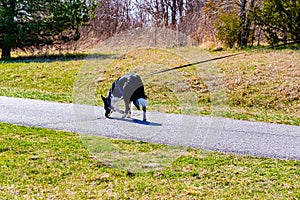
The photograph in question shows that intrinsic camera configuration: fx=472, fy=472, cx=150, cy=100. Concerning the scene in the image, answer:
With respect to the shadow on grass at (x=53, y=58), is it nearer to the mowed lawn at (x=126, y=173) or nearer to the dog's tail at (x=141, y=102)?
the mowed lawn at (x=126, y=173)

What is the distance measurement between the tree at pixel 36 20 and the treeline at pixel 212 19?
93.4 inches

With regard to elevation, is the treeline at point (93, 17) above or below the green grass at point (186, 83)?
above

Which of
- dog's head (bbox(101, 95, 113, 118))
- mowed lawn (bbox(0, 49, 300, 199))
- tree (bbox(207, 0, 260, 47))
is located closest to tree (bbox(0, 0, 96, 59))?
tree (bbox(207, 0, 260, 47))

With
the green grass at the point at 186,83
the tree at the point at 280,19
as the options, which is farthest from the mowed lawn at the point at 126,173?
the tree at the point at 280,19

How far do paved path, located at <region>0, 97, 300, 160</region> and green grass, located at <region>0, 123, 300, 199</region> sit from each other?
0.45 m

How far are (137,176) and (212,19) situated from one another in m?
14.7

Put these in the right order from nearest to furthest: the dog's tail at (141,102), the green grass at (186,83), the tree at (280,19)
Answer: the dog's tail at (141,102) → the green grass at (186,83) → the tree at (280,19)

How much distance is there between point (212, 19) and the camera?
18.0 m

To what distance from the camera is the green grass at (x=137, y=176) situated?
355 centimetres

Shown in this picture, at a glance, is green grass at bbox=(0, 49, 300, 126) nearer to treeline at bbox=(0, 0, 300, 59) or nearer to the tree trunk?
treeline at bbox=(0, 0, 300, 59)

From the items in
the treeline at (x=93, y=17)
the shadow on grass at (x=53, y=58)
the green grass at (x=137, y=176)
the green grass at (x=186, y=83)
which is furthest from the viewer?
the shadow on grass at (x=53, y=58)

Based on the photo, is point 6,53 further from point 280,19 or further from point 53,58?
point 280,19

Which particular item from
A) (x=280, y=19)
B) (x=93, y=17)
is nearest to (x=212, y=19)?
(x=280, y=19)

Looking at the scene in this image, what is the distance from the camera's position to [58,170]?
4.08 m
